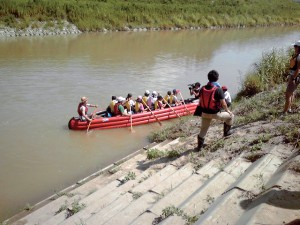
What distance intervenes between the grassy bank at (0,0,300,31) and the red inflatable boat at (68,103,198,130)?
1969 centimetres

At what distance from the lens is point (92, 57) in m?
20.6

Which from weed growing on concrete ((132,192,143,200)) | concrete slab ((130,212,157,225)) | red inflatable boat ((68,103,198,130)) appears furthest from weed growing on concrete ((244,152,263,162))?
red inflatable boat ((68,103,198,130))

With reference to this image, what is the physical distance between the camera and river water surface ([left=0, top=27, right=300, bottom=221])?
7844 mm

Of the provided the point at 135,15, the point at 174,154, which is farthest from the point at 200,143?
the point at 135,15

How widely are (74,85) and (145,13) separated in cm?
2263

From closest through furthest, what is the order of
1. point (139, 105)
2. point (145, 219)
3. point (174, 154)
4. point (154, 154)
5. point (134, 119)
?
point (145, 219), point (174, 154), point (154, 154), point (134, 119), point (139, 105)

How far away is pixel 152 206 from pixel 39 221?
6.56 ft

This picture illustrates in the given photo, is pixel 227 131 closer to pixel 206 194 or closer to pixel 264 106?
pixel 264 106

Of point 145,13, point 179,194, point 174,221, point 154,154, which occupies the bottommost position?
point 154,154

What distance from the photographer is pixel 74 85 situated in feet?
48.2

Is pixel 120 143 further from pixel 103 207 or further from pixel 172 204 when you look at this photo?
pixel 172 204

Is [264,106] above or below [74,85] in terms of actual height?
above

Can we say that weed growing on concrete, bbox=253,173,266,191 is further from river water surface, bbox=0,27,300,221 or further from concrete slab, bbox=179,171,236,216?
river water surface, bbox=0,27,300,221

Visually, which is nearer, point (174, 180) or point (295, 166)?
point (295, 166)
